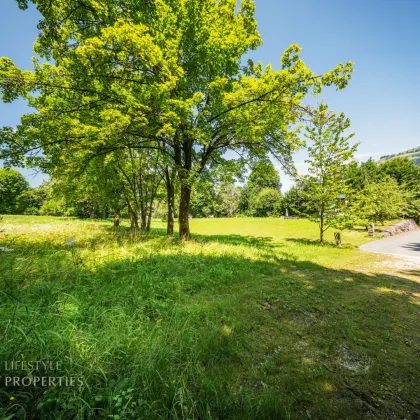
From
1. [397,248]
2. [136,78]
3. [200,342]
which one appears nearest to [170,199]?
[136,78]

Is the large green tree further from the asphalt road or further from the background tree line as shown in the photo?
the asphalt road

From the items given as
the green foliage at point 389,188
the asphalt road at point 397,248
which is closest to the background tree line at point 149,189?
the green foliage at point 389,188

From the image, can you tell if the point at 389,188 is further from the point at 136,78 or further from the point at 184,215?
the point at 136,78

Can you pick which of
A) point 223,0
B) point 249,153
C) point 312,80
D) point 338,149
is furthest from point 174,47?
point 338,149

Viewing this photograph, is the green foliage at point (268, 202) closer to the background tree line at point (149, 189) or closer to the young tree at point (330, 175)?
the background tree line at point (149, 189)

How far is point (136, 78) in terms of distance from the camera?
829 centimetres

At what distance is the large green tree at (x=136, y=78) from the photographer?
22.7 feet

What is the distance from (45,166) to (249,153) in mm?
9823

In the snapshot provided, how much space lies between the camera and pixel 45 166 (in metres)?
8.27

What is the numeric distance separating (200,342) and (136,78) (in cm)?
951

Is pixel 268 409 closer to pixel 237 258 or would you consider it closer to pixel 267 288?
pixel 267 288

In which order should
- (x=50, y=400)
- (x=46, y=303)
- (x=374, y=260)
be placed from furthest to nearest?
(x=374, y=260)
(x=46, y=303)
(x=50, y=400)

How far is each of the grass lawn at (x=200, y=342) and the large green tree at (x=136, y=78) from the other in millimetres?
4786

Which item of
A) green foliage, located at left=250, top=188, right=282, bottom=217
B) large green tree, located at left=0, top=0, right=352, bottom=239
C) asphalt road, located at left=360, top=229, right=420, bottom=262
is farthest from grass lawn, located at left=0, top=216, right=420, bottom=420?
green foliage, located at left=250, top=188, right=282, bottom=217
